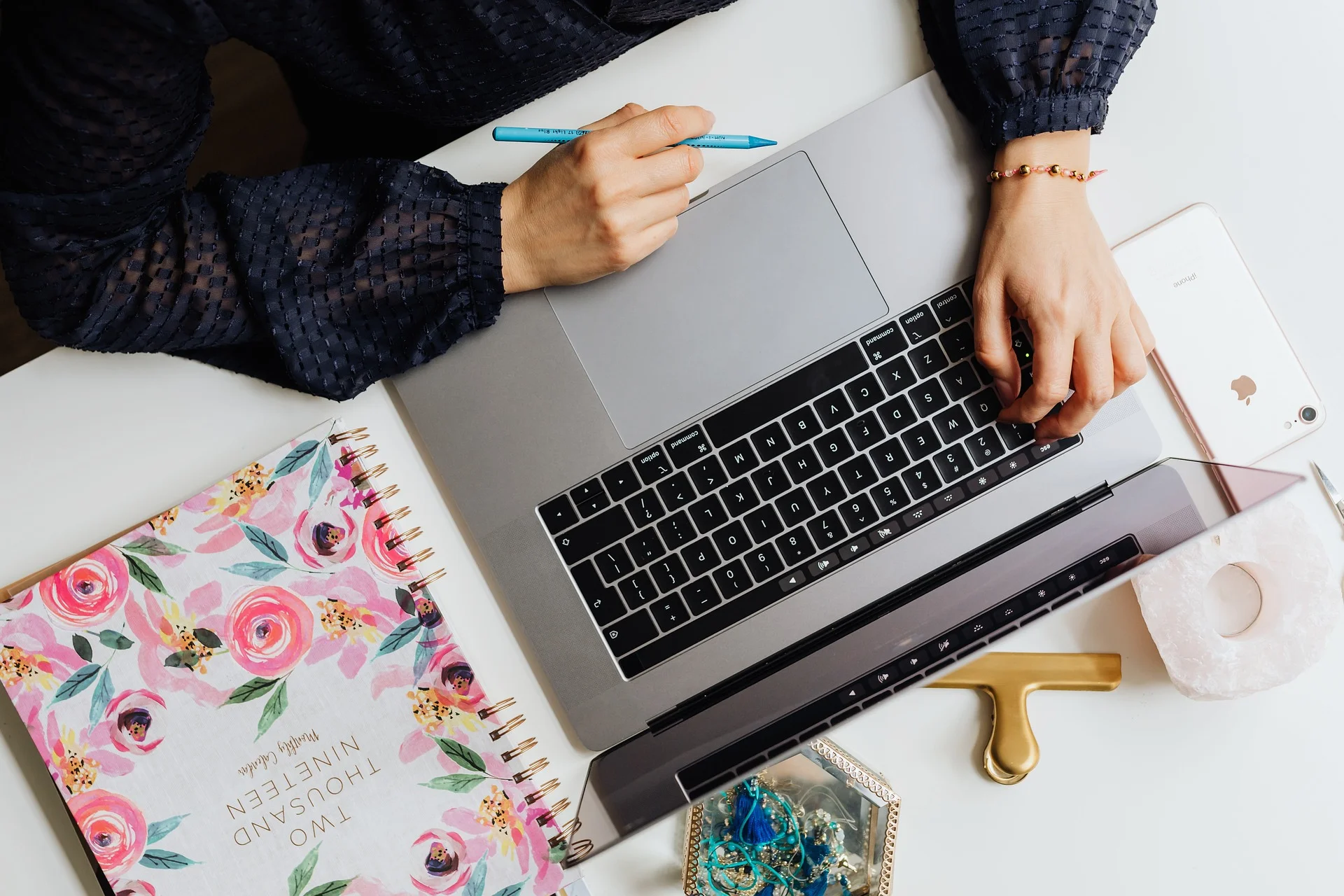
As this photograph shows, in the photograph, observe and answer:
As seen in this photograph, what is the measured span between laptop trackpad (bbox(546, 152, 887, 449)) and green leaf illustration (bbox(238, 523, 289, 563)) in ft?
0.91

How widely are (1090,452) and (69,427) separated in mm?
821

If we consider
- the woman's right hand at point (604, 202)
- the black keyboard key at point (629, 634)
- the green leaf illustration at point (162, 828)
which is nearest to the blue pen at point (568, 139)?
the woman's right hand at point (604, 202)

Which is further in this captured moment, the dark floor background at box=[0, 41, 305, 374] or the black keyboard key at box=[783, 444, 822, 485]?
the dark floor background at box=[0, 41, 305, 374]

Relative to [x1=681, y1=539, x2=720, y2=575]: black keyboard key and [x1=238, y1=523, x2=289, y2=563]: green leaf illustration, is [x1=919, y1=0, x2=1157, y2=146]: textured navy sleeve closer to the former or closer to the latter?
[x1=681, y1=539, x2=720, y2=575]: black keyboard key

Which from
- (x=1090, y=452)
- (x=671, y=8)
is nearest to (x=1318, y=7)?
(x=1090, y=452)

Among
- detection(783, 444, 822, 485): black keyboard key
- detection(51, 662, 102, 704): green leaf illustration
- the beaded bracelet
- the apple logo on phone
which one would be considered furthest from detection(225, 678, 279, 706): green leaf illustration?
the apple logo on phone

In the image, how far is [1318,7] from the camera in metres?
0.75

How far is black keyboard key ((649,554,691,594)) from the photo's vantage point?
0.68 m

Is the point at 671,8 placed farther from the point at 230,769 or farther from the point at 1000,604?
the point at 230,769

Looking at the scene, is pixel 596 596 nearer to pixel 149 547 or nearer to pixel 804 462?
pixel 804 462

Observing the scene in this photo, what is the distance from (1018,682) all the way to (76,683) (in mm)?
772

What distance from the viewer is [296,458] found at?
68 cm

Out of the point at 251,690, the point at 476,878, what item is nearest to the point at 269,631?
the point at 251,690

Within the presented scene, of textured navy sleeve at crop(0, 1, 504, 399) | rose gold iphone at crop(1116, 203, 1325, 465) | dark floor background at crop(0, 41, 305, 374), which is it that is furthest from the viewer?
dark floor background at crop(0, 41, 305, 374)
